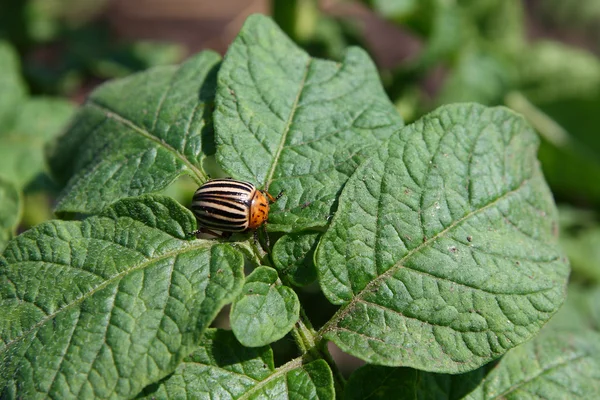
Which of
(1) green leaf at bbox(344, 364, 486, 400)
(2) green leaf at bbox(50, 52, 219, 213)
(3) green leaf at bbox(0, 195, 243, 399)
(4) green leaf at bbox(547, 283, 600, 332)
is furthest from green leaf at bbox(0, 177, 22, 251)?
(4) green leaf at bbox(547, 283, 600, 332)

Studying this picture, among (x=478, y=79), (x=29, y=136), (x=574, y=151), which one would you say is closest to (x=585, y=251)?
(x=574, y=151)

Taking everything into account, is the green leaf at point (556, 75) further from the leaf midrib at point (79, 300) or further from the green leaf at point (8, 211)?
the leaf midrib at point (79, 300)

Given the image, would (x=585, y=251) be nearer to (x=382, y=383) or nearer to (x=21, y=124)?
(x=382, y=383)

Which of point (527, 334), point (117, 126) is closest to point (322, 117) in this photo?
point (117, 126)

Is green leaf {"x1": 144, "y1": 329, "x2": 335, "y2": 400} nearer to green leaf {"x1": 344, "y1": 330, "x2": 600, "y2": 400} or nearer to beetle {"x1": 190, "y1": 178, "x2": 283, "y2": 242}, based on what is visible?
green leaf {"x1": 344, "y1": 330, "x2": 600, "y2": 400}

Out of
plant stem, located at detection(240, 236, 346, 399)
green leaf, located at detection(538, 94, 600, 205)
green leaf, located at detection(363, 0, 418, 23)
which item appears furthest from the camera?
green leaf, located at detection(538, 94, 600, 205)

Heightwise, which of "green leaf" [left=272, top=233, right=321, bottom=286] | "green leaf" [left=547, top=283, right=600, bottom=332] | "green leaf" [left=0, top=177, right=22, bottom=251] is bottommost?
"green leaf" [left=547, top=283, right=600, bottom=332]
